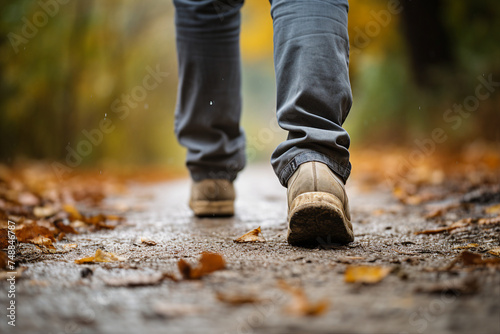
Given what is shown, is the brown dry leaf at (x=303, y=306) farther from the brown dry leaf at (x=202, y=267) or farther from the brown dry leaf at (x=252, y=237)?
the brown dry leaf at (x=252, y=237)

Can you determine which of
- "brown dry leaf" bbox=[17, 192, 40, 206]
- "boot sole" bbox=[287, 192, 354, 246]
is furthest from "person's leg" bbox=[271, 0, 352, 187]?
"brown dry leaf" bbox=[17, 192, 40, 206]

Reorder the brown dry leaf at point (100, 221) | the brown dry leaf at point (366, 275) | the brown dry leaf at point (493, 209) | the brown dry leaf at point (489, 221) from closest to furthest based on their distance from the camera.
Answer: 1. the brown dry leaf at point (366, 275)
2. the brown dry leaf at point (489, 221)
3. the brown dry leaf at point (100, 221)
4. the brown dry leaf at point (493, 209)

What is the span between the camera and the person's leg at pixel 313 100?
1.47 meters

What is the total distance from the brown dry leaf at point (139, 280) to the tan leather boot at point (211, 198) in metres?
1.25

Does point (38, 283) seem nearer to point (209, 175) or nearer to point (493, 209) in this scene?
point (209, 175)

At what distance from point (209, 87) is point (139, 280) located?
141 centimetres

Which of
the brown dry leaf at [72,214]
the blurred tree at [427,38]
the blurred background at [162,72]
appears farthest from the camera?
the blurred tree at [427,38]

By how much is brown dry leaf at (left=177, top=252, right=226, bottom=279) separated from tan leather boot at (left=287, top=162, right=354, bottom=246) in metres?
0.32

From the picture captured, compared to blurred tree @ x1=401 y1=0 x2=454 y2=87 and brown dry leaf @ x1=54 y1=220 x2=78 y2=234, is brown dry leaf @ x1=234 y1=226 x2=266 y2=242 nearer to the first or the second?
brown dry leaf @ x1=54 y1=220 x2=78 y2=234

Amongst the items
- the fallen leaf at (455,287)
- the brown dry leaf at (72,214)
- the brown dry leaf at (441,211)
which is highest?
the brown dry leaf at (441,211)

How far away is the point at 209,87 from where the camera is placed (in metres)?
2.30

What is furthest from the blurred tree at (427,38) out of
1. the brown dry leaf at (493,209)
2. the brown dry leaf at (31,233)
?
→ the brown dry leaf at (31,233)

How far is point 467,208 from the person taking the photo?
238cm

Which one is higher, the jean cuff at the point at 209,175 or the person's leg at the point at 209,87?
the person's leg at the point at 209,87
